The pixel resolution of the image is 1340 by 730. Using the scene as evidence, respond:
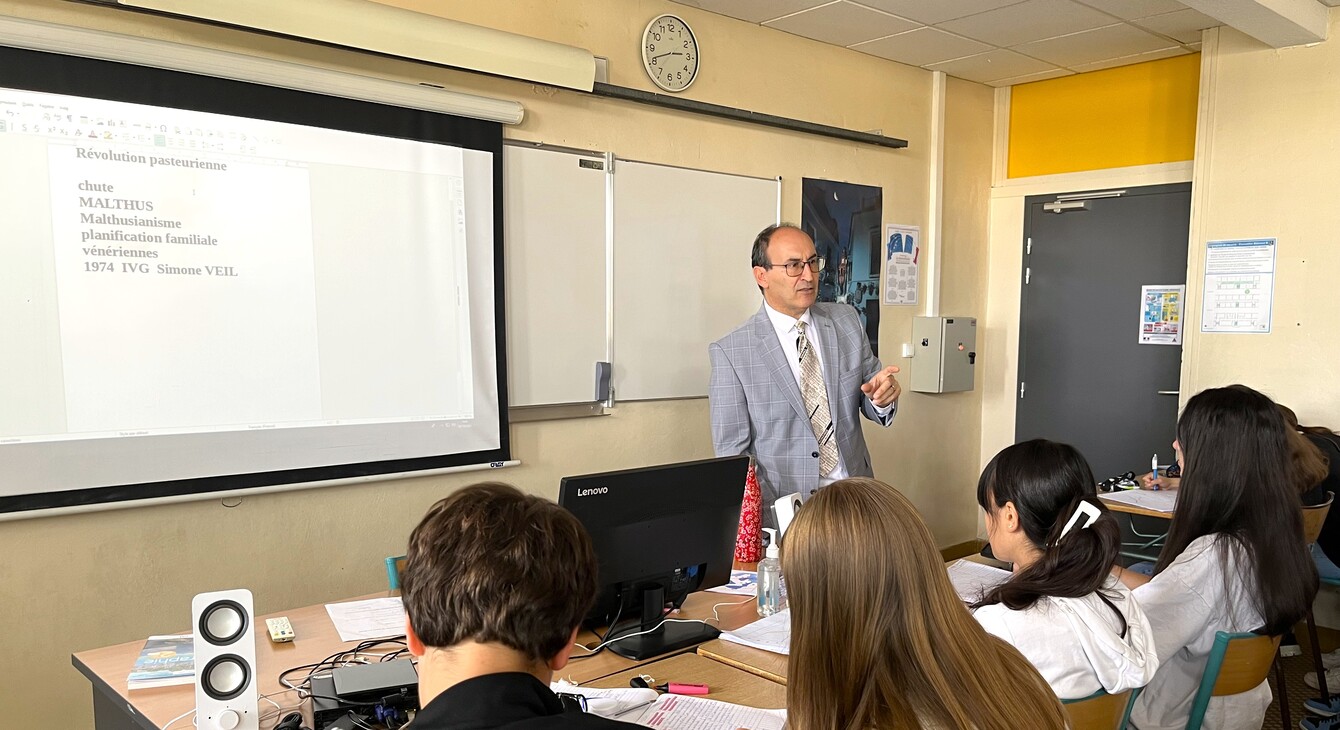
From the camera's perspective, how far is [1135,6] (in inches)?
163

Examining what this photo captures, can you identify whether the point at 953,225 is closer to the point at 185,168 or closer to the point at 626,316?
the point at 626,316

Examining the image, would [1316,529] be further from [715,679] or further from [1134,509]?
[715,679]

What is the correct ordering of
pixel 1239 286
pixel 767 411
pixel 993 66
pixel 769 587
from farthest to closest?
1. pixel 993 66
2. pixel 1239 286
3. pixel 767 411
4. pixel 769 587

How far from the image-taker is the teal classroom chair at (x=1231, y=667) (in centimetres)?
195

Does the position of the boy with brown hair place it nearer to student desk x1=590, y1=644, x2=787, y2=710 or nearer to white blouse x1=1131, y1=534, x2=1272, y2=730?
student desk x1=590, y1=644, x2=787, y2=710

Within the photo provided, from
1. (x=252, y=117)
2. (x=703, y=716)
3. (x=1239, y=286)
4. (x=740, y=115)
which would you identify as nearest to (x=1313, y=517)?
(x=1239, y=286)

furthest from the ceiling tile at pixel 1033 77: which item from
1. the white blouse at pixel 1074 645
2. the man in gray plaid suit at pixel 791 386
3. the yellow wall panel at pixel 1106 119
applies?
the white blouse at pixel 1074 645

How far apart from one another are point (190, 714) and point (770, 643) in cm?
121

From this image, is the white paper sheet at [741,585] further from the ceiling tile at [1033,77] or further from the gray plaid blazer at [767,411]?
the ceiling tile at [1033,77]

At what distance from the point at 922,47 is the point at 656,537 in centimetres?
377

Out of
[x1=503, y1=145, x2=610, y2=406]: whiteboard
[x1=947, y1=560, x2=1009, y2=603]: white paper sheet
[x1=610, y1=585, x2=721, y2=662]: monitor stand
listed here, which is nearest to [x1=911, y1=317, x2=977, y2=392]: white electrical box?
[x1=503, y1=145, x2=610, y2=406]: whiteboard

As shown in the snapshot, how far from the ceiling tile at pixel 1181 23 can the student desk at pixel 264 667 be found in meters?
3.70

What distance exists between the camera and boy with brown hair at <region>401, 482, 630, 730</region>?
3.53ft

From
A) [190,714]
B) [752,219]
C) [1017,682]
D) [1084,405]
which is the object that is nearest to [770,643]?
[1017,682]
